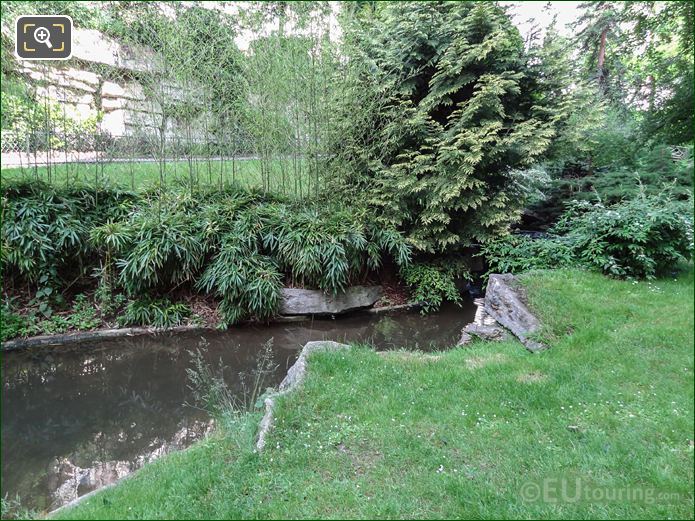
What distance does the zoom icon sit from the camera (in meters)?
1.68

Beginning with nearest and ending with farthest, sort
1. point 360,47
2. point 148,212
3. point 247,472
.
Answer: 1. point 247,472
2. point 148,212
3. point 360,47

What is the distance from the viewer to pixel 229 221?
4.21 m

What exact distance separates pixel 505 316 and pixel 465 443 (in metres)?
1.88

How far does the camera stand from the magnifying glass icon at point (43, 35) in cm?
169

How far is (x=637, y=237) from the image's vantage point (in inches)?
131

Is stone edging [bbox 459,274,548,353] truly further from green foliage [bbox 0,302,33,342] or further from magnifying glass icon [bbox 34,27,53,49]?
green foliage [bbox 0,302,33,342]

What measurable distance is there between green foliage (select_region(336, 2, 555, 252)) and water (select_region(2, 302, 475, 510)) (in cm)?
132

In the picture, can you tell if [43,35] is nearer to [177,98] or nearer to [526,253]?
[177,98]

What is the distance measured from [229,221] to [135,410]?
2145 millimetres

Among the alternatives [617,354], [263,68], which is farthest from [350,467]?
[263,68]

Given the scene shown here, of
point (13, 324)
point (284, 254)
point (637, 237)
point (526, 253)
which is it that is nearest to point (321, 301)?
point (284, 254)

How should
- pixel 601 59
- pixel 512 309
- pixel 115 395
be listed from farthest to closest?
pixel 601 59 < pixel 512 309 < pixel 115 395

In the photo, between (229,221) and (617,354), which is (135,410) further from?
(617,354)

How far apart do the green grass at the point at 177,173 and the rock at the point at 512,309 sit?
253cm
